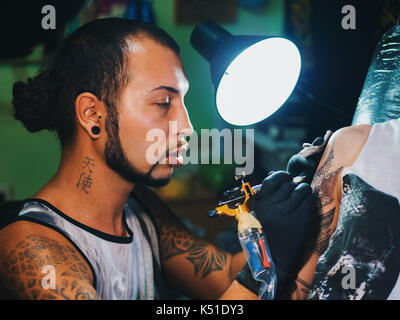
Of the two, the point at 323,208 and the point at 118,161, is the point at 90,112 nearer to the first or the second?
the point at 118,161

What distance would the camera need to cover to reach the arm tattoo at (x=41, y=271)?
3.06 ft

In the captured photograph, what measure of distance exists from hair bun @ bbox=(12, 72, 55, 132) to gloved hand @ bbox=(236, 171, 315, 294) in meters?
0.70

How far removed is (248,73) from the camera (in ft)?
3.42

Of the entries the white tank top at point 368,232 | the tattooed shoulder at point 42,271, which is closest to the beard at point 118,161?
the tattooed shoulder at point 42,271

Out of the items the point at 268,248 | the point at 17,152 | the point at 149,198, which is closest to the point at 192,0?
the point at 17,152

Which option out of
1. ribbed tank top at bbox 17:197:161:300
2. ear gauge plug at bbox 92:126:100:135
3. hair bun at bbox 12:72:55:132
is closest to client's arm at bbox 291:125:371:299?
ribbed tank top at bbox 17:197:161:300

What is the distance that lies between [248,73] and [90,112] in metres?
0.45

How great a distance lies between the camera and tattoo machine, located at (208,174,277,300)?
0.90 m

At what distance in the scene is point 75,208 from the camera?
1161 millimetres

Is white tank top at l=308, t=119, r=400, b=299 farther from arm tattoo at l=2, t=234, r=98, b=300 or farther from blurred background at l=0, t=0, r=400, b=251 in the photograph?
blurred background at l=0, t=0, r=400, b=251

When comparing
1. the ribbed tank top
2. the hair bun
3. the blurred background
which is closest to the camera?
the ribbed tank top

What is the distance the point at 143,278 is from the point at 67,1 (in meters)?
0.94

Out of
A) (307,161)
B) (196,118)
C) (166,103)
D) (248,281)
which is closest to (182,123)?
(166,103)
